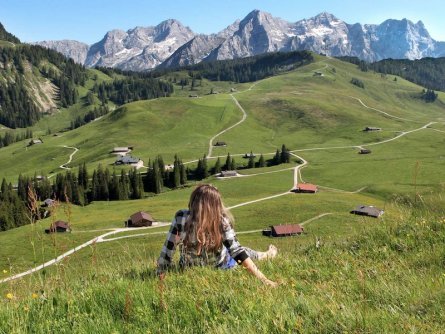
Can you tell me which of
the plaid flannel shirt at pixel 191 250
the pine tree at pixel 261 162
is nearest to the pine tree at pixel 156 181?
the pine tree at pixel 261 162

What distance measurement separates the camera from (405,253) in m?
8.57

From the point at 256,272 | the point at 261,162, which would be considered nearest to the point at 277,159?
the point at 261,162

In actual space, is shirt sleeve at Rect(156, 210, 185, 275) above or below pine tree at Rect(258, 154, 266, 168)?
above

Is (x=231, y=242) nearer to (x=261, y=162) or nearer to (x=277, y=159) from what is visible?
(x=261, y=162)

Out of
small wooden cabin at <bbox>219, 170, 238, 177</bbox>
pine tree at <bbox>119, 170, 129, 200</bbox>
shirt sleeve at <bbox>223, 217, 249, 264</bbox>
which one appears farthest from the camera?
small wooden cabin at <bbox>219, 170, 238, 177</bbox>

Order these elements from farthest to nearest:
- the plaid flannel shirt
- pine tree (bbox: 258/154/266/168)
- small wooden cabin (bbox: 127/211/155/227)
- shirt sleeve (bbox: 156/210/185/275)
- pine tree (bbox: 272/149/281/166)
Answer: pine tree (bbox: 272/149/281/166)
pine tree (bbox: 258/154/266/168)
small wooden cabin (bbox: 127/211/155/227)
shirt sleeve (bbox: 156/210/185/275)
the plaid flannel shirt

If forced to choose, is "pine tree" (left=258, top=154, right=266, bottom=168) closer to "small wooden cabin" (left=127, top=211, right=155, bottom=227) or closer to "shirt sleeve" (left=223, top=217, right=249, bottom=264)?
"small wooden cabin" (left=127, top=211, right=155, bottom=227)

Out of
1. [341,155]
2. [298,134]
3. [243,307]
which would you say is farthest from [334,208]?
[298,134]

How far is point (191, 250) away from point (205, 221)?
757 mm

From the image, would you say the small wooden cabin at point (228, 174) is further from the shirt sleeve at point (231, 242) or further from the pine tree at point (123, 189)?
the shirt sleeve at point (231, 242)

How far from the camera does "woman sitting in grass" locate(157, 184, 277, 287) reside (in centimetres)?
797

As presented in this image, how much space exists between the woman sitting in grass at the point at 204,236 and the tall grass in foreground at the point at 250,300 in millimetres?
478

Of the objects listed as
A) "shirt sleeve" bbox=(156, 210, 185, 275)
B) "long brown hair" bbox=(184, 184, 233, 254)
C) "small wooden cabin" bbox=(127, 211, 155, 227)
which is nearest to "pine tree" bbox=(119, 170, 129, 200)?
"small wooden cabin" bbox=(127, 211, 155, 227)

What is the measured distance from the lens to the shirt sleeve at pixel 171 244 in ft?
27.2
